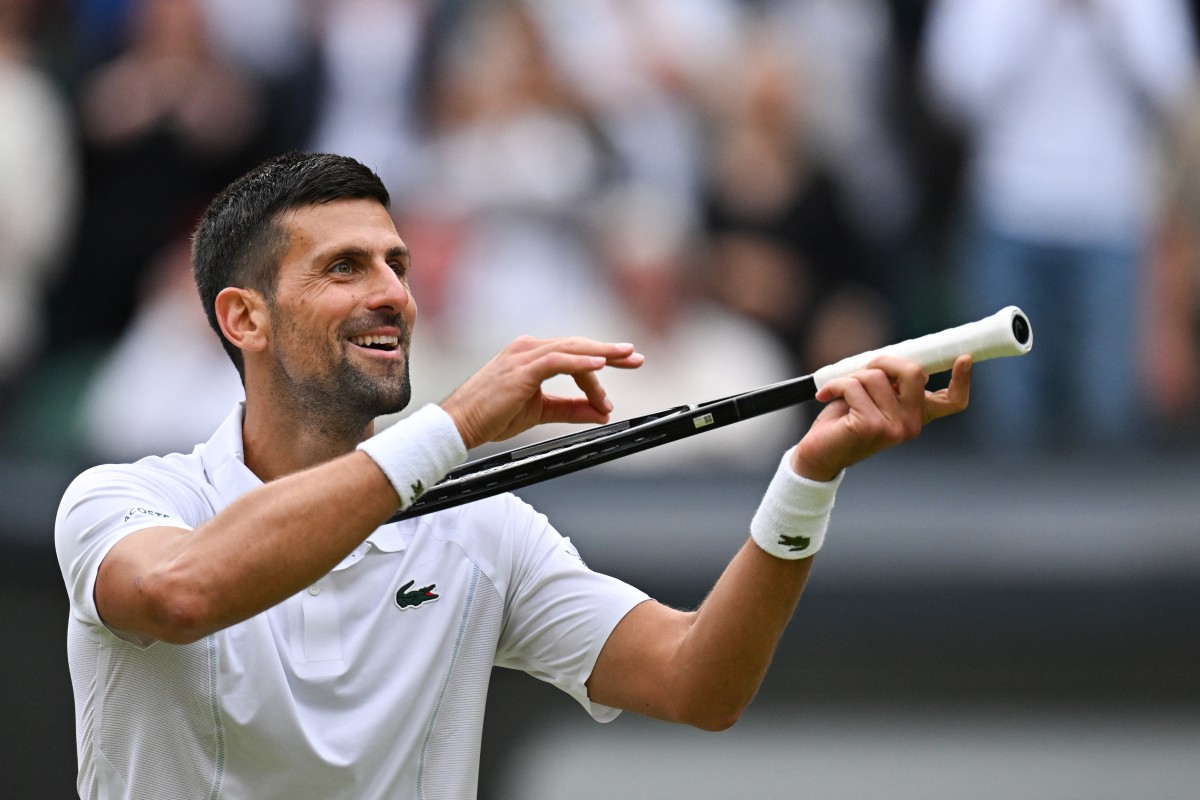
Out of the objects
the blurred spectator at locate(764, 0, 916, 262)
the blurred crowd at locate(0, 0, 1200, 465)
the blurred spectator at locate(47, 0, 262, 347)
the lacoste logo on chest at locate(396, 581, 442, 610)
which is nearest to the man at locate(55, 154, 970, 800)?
the lacoste logo on chest at locate(396, 581, 442, 610)

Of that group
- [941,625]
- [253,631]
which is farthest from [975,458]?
[253,631]

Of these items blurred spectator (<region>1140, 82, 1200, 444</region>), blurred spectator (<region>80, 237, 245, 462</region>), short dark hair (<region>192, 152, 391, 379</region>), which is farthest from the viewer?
blurred spectator (<region>1140, 82, 1200, 444</region>)

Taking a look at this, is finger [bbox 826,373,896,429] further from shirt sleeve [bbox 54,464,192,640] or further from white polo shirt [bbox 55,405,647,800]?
shirt sleeve [bbox 54,464,192,640]

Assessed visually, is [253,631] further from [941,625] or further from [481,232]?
[481,232]

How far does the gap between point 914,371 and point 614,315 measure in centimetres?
485

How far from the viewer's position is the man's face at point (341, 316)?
3977 millimetres

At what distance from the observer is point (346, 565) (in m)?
3.91

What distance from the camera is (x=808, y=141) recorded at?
8586mm

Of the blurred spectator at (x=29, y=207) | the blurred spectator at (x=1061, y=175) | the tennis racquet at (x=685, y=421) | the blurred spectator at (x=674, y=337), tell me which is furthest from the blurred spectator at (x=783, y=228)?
the tennis racquet at (x=685, y=421)

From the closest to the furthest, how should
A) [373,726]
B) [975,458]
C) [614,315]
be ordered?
[373,726] → [975,458] → [614,315]

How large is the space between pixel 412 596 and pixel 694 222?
480 centimetres

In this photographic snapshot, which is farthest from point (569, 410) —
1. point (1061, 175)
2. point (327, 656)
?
point (1061, 175)

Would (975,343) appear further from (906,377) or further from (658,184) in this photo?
(658,184)

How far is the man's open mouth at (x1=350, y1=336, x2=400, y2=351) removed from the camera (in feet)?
13.2
